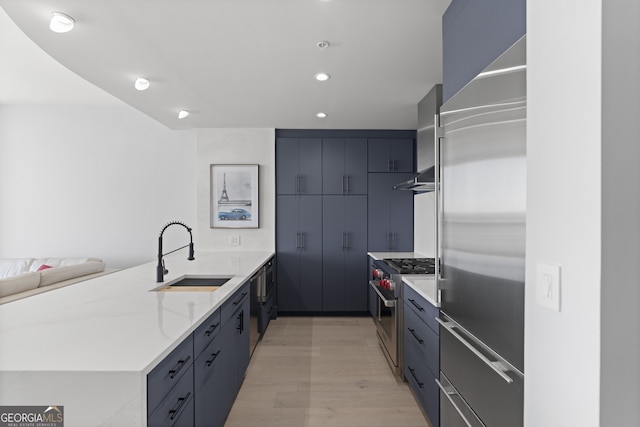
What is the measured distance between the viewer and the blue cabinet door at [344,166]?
4.79m

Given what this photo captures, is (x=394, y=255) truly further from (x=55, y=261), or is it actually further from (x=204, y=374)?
(x=55, y=261)

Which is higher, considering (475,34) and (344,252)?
(475,34)

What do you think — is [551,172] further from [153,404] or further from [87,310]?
[87,310]

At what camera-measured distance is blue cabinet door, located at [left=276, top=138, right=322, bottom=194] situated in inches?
188

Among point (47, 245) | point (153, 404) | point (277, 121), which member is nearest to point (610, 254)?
point (153, 404)

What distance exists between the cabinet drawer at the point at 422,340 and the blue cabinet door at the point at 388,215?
2049 millimetres

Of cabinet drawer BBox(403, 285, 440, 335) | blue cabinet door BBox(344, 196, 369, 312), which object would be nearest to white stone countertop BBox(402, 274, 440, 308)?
cabinet drawer BBox(403, 285, 440, 335)

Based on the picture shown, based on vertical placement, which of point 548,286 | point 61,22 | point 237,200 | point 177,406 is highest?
point 61,22

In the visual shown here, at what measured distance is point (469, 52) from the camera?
1671mm

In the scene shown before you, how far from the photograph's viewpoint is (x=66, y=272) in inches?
134

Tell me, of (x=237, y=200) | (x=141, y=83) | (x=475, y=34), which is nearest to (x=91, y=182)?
(x=237, y=200)

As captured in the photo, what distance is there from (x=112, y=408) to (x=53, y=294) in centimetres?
135

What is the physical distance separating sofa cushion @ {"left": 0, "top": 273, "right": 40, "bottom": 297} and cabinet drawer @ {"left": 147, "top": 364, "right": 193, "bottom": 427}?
215 centimetres

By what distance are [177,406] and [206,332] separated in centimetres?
41
